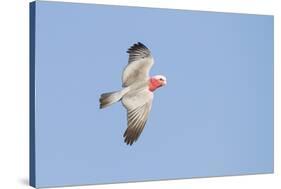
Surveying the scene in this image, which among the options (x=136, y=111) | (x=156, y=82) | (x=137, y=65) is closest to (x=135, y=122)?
(x=136, y=111)

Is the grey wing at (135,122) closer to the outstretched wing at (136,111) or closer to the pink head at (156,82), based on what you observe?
the outstretched wing at (136,111)

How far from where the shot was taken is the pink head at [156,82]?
25.5ft

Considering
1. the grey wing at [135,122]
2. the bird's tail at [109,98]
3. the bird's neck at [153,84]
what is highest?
the bird's neck at [153,84]

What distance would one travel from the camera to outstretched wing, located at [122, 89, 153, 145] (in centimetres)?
766

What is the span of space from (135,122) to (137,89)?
12.8 inches

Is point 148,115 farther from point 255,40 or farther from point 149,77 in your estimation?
point 255,40

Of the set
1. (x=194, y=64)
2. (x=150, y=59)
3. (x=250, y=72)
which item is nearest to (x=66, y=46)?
(x=150, y=59)

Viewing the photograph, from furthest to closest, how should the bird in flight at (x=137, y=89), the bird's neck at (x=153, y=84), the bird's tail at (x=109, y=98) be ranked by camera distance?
the bird's neck at (x=153, y=84) → the bird in flight at (x=137, y=89) → the bird's tail at (x=109, y=98)

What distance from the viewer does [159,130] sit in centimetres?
784

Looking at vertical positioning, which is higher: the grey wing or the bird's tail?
the bird's tail

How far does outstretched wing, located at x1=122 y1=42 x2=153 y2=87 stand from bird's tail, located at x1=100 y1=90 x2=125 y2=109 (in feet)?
0.34

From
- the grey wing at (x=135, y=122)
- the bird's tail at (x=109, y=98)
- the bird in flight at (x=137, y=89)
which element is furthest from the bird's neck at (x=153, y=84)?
the bird's tail at (x=109, y=98)

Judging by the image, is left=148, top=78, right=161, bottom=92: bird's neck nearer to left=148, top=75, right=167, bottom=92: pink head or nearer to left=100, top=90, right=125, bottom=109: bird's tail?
left=148, top=75, right=167, bottom=92: pink head

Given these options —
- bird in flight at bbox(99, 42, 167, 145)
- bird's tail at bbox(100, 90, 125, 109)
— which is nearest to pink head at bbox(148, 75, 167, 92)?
bird in flight at bbox(99, 42, 167, 145)
